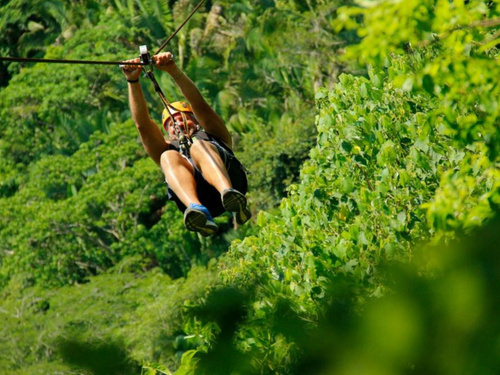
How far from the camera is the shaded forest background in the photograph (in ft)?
5.97

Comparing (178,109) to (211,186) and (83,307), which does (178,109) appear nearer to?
(211,186)

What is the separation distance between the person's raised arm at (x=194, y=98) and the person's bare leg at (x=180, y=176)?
0.24m

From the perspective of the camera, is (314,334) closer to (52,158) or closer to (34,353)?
(34,353)

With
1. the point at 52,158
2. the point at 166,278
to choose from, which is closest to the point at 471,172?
the point at 166,278

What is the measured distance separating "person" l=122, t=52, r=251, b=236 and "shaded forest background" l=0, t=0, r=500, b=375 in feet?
1.83

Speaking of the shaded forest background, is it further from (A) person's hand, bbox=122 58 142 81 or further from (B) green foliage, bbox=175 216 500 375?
(A) person's hand, bbox=122 58 142 81

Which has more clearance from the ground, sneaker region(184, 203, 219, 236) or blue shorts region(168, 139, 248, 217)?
sneaker region(184, 203, 219, 236)

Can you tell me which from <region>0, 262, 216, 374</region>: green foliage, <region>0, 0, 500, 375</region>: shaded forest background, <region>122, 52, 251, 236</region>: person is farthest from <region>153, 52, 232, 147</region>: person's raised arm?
<region>0, 262, 216, 374</region>: green foliage

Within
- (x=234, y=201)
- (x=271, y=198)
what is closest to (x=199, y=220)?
(x=234, y=201)

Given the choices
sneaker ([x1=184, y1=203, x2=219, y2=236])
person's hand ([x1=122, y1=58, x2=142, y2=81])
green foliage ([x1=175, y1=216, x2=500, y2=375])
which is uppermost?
green foliage ([x1=175, y1=216, x2=500, y2=375])

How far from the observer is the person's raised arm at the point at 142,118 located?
Result: 575cm

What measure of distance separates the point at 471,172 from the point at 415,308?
146 inches

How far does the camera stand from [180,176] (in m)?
5.75

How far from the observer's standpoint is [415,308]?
5.77ft
